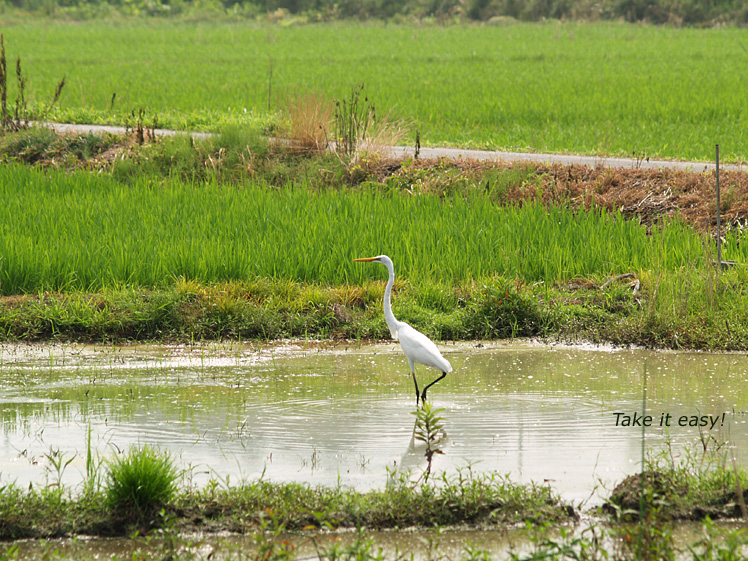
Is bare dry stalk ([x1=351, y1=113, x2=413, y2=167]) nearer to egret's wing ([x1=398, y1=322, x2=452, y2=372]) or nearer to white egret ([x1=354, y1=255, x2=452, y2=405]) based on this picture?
white egret ([x1=354, y1=255, x2=452, y2=405])

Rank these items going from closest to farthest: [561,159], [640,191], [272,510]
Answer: [272,510], [640,191], [561,159]

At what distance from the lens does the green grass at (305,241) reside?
25.2 feet

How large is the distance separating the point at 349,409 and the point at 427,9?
5190 cm

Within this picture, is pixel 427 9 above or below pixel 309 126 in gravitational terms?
above

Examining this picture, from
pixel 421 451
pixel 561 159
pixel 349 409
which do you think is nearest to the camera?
pixel 421 451

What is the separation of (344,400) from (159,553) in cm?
204

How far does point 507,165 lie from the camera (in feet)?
36.9

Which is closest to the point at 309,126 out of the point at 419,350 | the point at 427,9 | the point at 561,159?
the point at 561,159

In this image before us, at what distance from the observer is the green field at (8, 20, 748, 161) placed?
15.5 metres

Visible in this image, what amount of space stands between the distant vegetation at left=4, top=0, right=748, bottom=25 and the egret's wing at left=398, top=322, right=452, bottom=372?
44.5 meters

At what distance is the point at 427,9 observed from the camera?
2124 inches

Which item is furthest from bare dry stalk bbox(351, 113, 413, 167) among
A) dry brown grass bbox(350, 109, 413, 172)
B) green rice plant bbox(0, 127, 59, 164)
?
green rice plant bbox(0, 127, 59, 164)

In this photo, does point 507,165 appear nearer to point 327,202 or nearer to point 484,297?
point 327,202

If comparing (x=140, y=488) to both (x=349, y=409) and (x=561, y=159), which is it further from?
(x=561, y=159)
